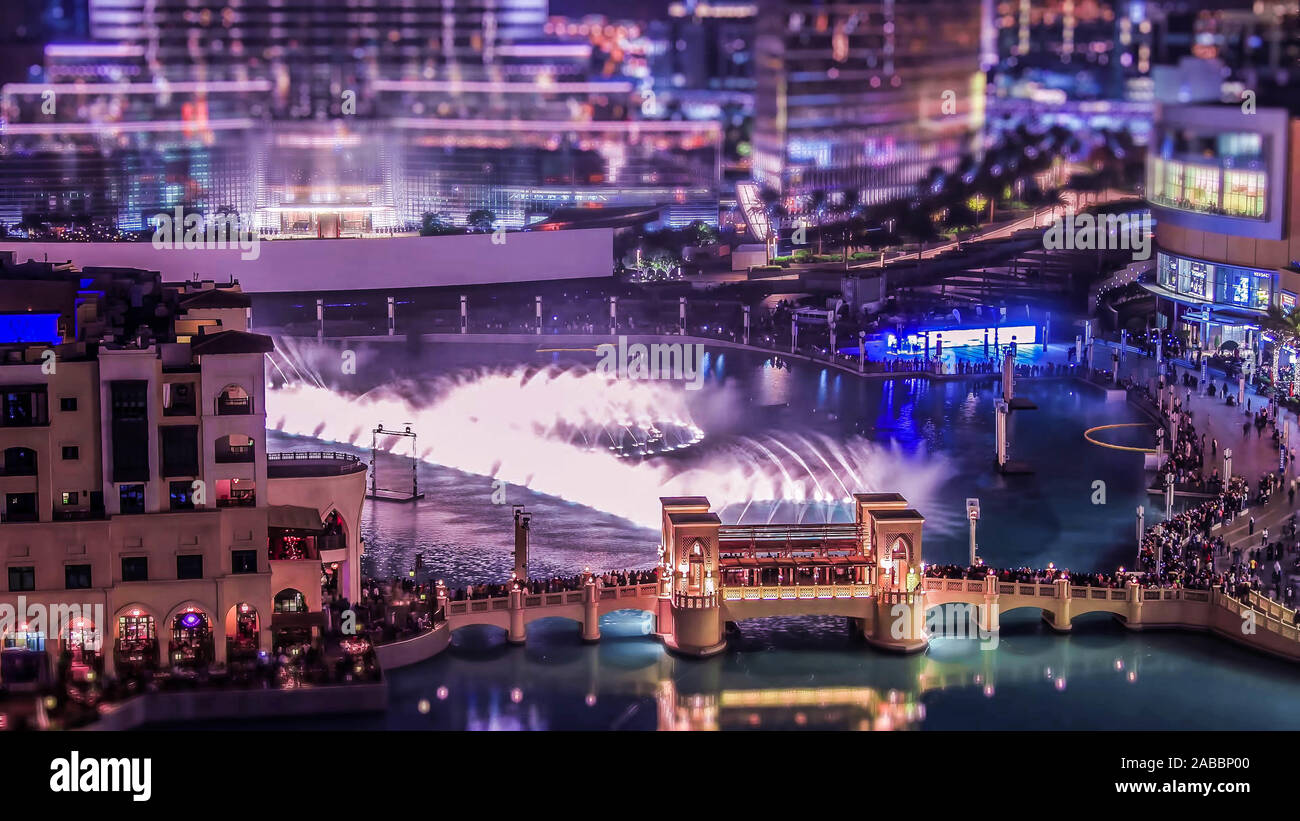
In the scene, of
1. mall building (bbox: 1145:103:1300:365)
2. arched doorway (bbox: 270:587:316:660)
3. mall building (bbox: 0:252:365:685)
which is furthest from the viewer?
mall building (bbox: 1145:103:1300:365)

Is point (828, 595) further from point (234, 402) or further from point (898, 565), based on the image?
point (234, 402)

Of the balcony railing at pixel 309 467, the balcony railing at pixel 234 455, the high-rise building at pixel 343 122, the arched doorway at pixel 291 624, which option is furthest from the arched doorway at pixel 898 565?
the high-rise building at pixel 343 122

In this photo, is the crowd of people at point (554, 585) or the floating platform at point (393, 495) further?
the floating platform at point (393, 495)

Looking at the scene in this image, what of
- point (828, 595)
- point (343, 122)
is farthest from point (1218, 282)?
point (343, 122)

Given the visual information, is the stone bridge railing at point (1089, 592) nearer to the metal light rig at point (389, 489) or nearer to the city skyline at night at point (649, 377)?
the city skyline at night at point (649, 377)

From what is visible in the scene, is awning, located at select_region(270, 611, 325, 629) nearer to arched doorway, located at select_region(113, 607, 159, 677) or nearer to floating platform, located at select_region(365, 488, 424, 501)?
arched doorway, located at select_region(113, 607, 159, 677)

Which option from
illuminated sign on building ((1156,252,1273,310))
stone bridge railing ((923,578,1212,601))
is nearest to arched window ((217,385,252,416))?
stone bridge railing ((923,578,1212,601))

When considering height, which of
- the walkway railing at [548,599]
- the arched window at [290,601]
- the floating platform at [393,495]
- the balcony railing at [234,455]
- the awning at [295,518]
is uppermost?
the balcony railing at [234,455]
